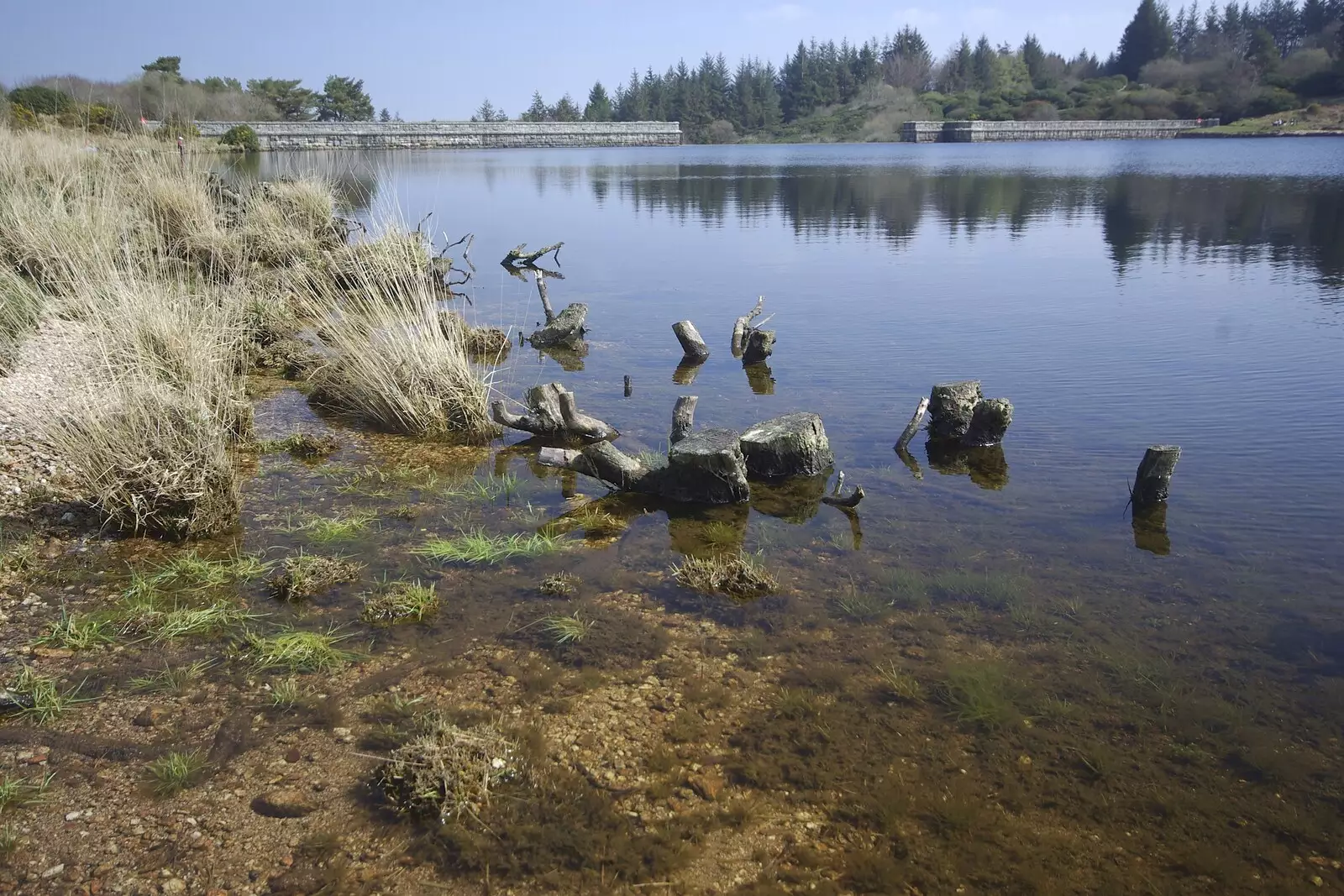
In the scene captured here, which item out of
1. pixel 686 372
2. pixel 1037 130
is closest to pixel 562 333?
pixel 686 372

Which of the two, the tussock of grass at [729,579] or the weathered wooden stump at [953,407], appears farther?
the weathered wooden stump at [953,407]

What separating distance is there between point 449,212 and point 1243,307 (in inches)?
889

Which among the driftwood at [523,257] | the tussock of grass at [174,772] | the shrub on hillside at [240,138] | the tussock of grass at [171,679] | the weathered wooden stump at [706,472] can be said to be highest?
the shrub on hillside at [240,138]

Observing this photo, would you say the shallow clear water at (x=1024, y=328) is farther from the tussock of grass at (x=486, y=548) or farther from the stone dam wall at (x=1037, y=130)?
the stone dam wall at (x=1037, y=130)

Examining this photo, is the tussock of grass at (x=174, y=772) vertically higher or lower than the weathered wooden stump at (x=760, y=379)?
lower

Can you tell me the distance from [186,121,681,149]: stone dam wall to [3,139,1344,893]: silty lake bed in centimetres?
6145

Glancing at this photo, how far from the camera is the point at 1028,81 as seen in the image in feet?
393

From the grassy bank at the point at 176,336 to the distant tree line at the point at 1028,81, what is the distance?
95053 millimetres

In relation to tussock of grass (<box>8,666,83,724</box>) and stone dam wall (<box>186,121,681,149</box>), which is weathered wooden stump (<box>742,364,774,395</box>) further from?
stone dam wall (<box>186,121,681,149</box>)

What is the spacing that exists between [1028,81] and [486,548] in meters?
134

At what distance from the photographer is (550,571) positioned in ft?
18.2

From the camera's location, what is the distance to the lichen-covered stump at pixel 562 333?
1214cm

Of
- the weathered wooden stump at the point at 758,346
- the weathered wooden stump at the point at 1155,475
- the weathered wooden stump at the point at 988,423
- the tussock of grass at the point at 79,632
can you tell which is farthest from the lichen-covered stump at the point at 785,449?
the tussock of grass at the point at 79,632

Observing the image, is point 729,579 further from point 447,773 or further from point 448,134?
point 448,134
